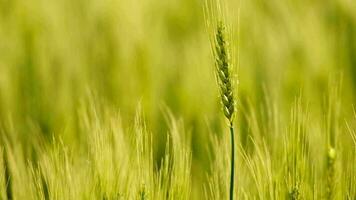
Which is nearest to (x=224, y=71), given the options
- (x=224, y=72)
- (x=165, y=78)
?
(x=224, y=72)

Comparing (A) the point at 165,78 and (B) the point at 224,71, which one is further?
(A) the point at 165,78

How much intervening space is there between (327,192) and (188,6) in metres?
1.13

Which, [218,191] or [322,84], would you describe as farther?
[322,84]

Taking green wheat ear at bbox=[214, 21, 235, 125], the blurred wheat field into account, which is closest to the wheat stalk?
green wheat ear at bbox=[214, 21, 235, 125]

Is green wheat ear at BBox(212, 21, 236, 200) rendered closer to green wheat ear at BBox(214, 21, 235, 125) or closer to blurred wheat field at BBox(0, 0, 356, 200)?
green wheat ear at BBox(214, 21, 235, 125)

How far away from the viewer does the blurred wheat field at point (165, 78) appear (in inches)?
57.6

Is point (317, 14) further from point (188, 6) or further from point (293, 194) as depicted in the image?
point (293, 194)

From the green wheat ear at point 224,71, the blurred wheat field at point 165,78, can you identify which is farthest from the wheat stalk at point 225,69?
the blurred wheat field at point 165,78

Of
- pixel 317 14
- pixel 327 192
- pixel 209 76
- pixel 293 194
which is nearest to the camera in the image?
pixel 293 194

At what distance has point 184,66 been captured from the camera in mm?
1896

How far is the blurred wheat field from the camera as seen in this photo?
1462mm

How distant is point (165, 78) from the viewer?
190 cm

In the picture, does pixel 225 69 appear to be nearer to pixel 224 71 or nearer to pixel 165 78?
pixel 224 71

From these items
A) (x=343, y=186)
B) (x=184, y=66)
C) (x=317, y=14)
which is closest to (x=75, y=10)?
(x=184, y=66)
